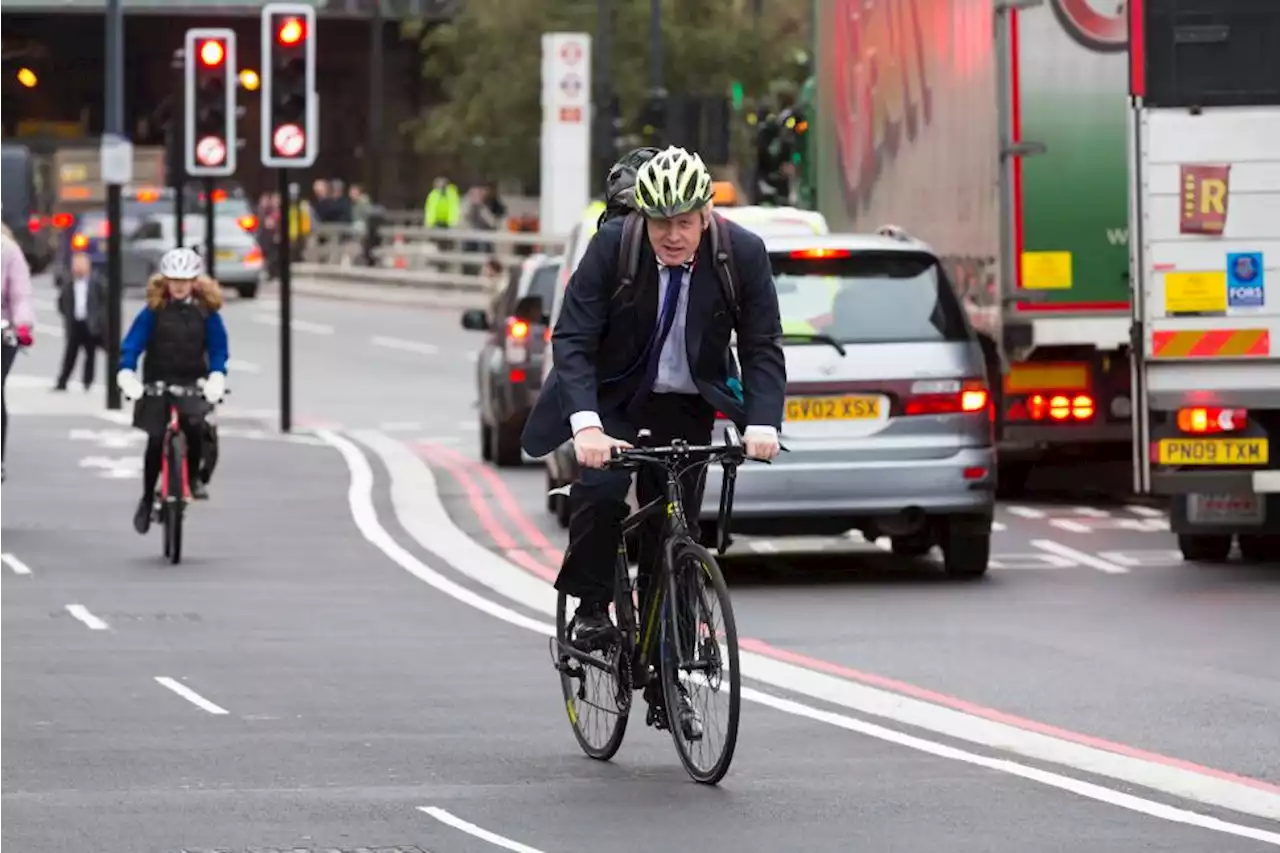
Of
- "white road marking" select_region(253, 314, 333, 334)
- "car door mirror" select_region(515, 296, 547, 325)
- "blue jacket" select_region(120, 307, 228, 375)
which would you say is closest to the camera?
"blue jacket" select_region(120, 307, 228, 375)

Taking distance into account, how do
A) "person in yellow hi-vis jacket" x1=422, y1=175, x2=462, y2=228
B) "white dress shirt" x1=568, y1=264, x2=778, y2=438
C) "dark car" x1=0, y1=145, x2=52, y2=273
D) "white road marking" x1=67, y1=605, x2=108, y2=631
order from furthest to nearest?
"dark car" x1=0, y1=145, x2=52, y2=273 → "person in yellow hi-vis jacket" x1=422, y1=175, x2=462, y2=228 → "white road marking" x1=67, y1=605, x2=108, y2=631 → "white dress shirt" x1=568, y1=264, x2=778, y2=438

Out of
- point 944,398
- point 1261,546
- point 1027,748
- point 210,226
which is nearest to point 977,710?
point 1027,748

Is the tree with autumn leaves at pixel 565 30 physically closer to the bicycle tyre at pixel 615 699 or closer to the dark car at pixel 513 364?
the dark car at pixel 513 364

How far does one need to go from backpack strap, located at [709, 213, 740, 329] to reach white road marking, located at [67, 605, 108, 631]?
584 cm

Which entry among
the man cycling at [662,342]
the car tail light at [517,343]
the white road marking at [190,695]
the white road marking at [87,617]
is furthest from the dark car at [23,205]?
the man cycling at [662,342]

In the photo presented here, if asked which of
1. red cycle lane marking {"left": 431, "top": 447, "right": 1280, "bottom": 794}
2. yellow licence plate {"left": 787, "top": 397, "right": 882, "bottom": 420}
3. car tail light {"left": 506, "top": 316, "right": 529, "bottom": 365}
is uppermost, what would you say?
car tail light {"left": 506, "top": 316, "right": 529, "bottom": 365}

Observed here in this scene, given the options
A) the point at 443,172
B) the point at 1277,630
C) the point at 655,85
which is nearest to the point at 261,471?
the point at 1277,630

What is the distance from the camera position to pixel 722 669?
9.80 m

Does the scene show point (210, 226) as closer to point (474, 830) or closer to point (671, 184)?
point (671, 184)

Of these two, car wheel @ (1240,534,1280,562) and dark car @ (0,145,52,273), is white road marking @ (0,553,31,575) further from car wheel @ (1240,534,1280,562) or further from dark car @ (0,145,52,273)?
dark car @ (0,145,52,273)

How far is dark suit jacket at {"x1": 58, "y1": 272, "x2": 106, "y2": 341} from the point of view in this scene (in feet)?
125

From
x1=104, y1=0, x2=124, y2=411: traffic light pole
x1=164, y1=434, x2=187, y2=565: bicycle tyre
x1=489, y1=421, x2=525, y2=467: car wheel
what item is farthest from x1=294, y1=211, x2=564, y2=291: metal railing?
x1=164, y1=434, x2=187, y2=565: bicycle tyre

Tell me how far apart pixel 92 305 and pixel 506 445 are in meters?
12.8

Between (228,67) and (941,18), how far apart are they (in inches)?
415
